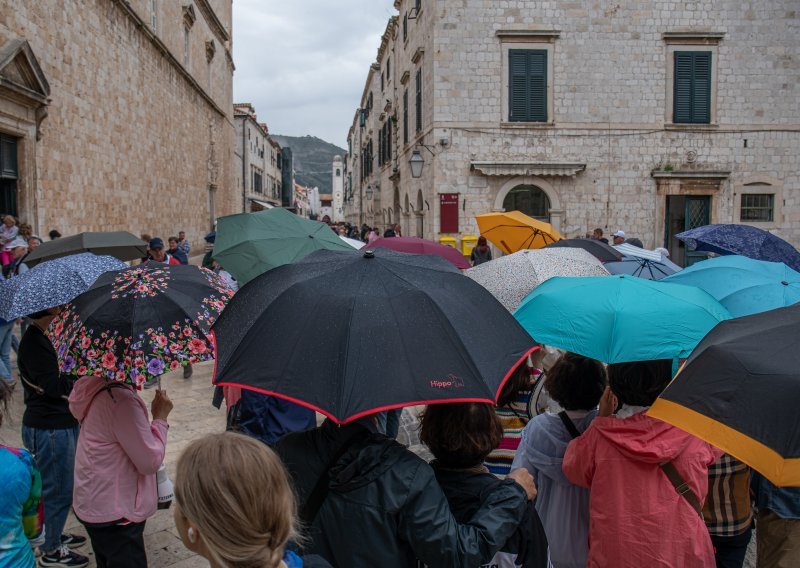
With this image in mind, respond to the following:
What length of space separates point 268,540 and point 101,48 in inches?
621

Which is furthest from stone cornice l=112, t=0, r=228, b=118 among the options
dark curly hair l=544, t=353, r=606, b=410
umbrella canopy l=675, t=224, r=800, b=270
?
dark curly hair l=544, t=353, r=606, b=410

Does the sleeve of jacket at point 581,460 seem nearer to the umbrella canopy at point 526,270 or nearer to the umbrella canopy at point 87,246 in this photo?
the umbrella canopy at point 526,270

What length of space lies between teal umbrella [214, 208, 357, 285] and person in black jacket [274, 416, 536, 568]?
3796mm

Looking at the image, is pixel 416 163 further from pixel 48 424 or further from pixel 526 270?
pixel 48 424

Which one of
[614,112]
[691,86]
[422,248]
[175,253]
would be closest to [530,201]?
[614,112]

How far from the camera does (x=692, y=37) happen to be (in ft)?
54.6

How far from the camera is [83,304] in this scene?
297 centimetres

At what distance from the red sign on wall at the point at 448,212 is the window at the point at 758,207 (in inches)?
308

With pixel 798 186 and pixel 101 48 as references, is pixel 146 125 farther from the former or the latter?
pixel 798 186

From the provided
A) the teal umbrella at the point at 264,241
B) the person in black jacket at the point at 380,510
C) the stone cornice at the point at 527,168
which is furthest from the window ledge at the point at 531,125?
the person in black jacket at the point at 380,510

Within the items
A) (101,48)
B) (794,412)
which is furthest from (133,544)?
(101,48)

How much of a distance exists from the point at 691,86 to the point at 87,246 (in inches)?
630

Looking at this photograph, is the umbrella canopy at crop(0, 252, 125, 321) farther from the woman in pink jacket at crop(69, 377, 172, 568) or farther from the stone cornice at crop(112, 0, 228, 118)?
the stone cornice at crop(112, 0, 228, 118)

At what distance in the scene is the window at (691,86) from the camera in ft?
55.0
